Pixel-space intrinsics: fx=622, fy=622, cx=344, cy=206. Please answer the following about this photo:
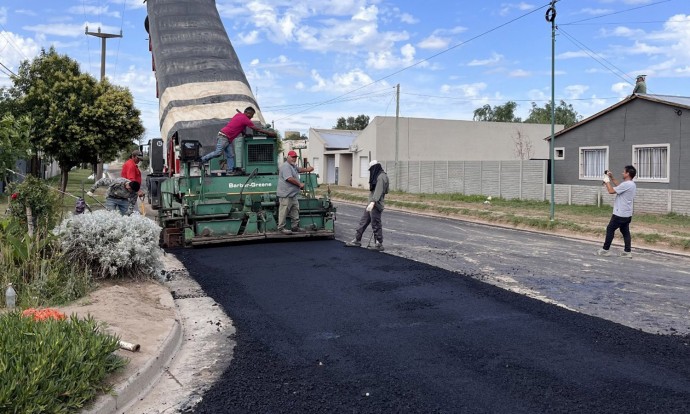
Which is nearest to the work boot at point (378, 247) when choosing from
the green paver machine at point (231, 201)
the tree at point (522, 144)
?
the green paver machine at point (231, 201)

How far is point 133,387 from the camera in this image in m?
4.63

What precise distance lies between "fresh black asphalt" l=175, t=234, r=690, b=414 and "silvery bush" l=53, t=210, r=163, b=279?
101cm

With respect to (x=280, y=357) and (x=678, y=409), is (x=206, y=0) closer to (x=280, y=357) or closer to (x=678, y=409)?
(x=280, y=357)

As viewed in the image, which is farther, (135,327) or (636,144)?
(636,144)

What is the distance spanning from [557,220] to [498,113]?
2449 inches

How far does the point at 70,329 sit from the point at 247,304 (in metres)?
2.91

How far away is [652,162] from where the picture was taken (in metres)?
22.5

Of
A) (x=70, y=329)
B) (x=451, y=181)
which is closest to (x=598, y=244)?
(x=70, y=329)

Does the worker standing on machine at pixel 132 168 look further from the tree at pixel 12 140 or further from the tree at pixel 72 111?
the tree at pixel 72 111

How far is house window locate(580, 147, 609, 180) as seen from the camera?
81.2ft

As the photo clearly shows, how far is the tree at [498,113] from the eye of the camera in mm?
76312

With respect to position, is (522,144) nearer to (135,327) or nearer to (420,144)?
(420,144)

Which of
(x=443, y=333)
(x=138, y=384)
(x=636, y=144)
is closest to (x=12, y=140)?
(x=138, y=384)

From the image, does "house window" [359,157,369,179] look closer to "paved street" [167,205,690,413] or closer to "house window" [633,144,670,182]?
"house window" [633,144,670,182]
